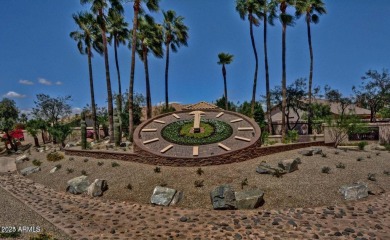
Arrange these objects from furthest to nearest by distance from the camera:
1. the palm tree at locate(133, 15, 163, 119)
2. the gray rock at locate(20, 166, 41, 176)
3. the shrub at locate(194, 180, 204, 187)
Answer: the palm tree at locate(133, 15, 163, 119) < the gray rock at locate(20, 166, 41, 176) < the shrub at locate(194, 180, 204, 187)

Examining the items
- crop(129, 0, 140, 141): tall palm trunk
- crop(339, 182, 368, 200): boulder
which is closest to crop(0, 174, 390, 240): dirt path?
crop(339, 182, 368, 200): boulder

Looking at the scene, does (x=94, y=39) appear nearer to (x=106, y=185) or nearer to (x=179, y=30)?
(x=179, y=30)

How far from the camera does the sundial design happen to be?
52.1ft

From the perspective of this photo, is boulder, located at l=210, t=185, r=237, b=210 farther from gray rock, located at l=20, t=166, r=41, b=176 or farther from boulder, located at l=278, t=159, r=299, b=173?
gray rock, located at l=20, t=166, r=41, b=176

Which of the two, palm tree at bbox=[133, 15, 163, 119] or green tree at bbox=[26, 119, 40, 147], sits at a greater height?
palm tree at bbox=[133, 15, 163, 119]

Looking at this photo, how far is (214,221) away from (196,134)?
7991mm

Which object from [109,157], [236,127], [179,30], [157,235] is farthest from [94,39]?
[157,235]

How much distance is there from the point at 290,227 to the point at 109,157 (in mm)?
11684

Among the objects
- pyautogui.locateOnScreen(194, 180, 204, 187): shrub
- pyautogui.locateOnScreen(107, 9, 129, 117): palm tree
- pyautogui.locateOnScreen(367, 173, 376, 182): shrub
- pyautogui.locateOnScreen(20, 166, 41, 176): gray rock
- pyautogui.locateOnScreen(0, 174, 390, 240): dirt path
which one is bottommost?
pyautogui.locateOnScreen(0, 174, 390, 240): dirt path

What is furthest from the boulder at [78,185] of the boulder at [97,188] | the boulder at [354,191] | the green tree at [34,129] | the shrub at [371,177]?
the green tree at [34,129]

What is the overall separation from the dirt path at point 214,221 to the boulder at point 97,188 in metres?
0.98

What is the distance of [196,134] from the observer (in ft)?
57.0

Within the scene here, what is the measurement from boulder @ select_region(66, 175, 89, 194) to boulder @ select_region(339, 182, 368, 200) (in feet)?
36.6

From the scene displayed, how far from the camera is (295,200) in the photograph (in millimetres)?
11164
